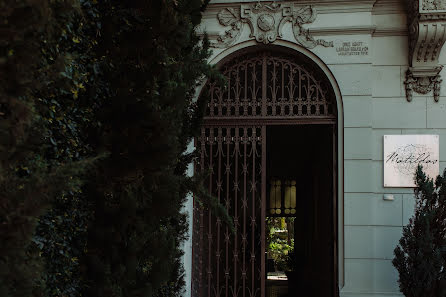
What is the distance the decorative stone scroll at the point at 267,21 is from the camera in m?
6.39

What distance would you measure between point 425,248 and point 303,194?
23.5 ft

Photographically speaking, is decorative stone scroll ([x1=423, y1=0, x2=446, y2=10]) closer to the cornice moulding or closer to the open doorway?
the cornice moulding

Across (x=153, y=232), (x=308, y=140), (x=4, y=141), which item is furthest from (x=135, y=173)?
(x=308, y=140)

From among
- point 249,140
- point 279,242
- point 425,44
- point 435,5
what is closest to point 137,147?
point 249,140

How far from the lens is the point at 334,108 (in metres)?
6.42

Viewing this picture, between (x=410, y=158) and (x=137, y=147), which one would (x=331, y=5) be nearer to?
(x=410, y=158)

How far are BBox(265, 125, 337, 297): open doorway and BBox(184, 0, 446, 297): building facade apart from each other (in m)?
1.52

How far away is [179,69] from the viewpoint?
14.4 ft

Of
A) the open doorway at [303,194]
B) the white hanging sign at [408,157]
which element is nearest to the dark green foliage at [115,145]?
the white hanging sign at [408,157]

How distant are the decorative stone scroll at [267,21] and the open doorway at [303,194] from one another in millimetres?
2240

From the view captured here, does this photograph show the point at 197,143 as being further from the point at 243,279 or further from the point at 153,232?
the point at 153,232

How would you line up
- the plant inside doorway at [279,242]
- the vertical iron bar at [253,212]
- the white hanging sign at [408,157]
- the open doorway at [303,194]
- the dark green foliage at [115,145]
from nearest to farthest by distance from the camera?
the dark green foliage at [115,145], the white hanging sign at [408,157], the vertical iron bar at [253,212], the open doorway at [303,194], the plant inside doorway at [279,242]

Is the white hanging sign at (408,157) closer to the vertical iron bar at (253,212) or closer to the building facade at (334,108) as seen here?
the building facade at (334,108)

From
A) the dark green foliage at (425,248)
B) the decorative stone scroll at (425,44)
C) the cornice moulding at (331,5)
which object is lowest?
the dark green foliage at (425,248)
